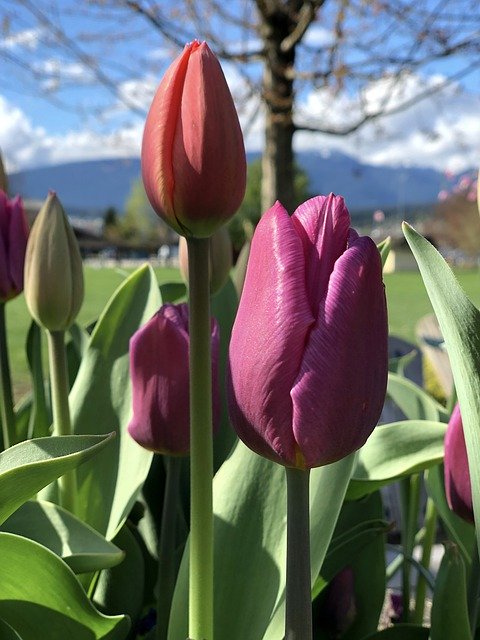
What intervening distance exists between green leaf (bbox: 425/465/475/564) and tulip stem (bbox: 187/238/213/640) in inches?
12.3

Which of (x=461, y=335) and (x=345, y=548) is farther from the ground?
(x=461, y=335)

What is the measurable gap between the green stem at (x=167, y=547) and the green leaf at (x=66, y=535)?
0.11 m

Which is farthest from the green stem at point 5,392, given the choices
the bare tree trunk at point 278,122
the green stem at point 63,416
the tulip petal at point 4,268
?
the bare tree trunk at point 278,122

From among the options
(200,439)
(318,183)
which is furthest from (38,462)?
(318,183)

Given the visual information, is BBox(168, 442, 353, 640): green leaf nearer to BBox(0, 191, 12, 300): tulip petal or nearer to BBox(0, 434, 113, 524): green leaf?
BBox(0, 434, 113, 524): green leaf

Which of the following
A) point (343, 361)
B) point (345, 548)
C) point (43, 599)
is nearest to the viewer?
point (343, 361)

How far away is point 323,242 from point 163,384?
0.23m

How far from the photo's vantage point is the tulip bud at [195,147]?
43 cm

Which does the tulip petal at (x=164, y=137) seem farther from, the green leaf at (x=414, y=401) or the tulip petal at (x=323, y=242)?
the green leaf at (x=414, y=401)

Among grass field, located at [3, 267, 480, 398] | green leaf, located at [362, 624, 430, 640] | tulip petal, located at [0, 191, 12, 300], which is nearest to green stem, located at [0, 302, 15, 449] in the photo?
tulip petal, located at [0, 191, 12, 300]

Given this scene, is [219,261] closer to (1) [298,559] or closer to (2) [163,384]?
(2) [163,384]

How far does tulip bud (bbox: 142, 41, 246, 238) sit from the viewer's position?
0.43 m

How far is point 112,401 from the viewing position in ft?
2.46

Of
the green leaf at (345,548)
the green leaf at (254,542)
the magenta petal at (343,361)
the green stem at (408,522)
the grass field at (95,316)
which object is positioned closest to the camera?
the magenta petal at (343,361)
